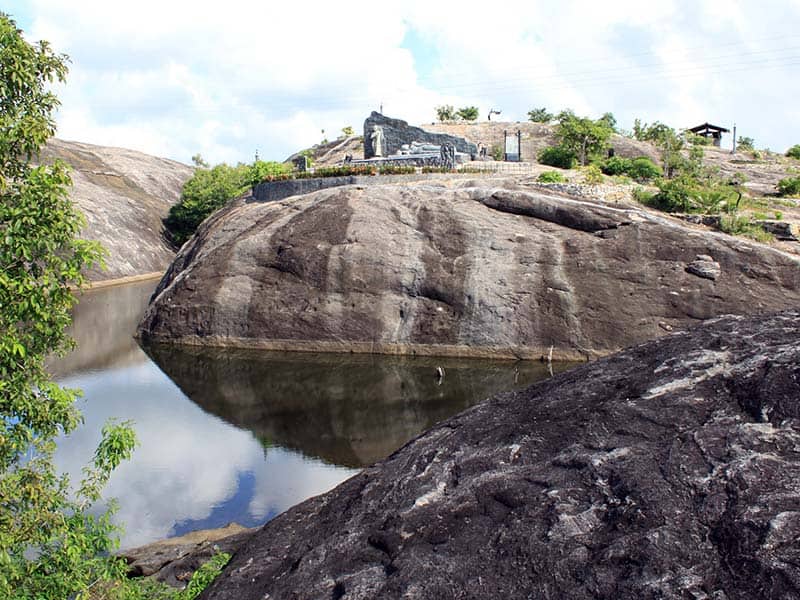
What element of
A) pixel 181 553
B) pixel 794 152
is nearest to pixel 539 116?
pixel 794 152

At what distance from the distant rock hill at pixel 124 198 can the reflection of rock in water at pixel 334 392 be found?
2810 centimetres

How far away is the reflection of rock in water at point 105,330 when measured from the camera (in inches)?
1265

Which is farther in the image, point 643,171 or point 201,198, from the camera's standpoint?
point 201,198

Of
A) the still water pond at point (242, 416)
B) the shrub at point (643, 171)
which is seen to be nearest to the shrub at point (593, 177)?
the shrub at point (643, 171)

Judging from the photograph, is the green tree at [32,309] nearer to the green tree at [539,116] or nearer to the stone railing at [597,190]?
the stone railing at [597,190]

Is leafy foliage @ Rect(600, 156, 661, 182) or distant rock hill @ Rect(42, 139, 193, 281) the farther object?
distant rock hill @ Rect(42, 139, 193, 281)

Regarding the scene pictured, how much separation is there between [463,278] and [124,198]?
5598 cm

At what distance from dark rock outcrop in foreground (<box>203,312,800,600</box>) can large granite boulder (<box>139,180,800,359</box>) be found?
2057 cm

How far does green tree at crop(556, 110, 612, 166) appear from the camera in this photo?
56.3 metres

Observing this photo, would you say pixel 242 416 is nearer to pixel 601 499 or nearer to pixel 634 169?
pixel 601 499

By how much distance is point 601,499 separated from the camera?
298 inches

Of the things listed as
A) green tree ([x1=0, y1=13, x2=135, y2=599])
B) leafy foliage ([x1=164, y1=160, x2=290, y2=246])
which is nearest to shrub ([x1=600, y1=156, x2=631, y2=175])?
leafy foliage ([x1=164, y1=160, x2=290, y2=246])

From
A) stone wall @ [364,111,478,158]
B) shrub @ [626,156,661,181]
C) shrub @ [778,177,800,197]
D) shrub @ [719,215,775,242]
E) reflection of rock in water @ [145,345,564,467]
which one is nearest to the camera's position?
reflection of rock in water @ [145,345,564,467]

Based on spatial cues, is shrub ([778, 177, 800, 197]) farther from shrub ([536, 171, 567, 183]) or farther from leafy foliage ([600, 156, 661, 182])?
shrub ([536, 171, 567, 183])
